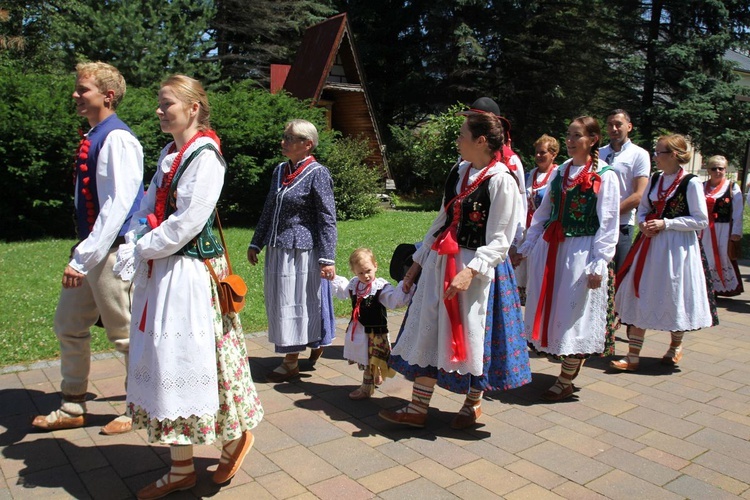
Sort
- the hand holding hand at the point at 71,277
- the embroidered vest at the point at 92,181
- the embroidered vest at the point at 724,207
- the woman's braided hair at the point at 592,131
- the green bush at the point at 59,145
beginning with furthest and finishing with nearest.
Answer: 1. the green bush at the point at 59,145
2. the embroidered vest at the point at 724,207
3. the woman's braided hair at the point at 592,131
4. the embroidered vest at the point at 92,181
5. the hand holding hand at the point at 71,277

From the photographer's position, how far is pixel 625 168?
5969 millimetres

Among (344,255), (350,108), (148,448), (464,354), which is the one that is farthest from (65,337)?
(350,108)

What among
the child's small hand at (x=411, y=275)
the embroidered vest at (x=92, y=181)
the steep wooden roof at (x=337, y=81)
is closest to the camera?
the embroidered vest at (x=92, y=181)

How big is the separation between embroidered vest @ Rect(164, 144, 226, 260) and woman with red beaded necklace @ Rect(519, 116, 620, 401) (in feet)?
8.40

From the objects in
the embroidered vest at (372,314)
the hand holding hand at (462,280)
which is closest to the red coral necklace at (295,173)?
the embroidered vest at (372,314)

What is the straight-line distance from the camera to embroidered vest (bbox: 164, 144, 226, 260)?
308cm

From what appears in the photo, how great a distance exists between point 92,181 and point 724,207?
792 centimetres

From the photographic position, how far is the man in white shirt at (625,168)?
19.4 feet

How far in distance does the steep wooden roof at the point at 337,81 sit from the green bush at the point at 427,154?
2.44 metres

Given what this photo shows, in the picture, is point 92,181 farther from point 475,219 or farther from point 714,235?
point 714,235

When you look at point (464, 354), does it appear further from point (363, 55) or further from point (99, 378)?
point (363, 55)

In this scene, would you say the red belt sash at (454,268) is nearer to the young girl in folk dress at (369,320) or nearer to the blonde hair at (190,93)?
the young girl in folk dress at (369,320)

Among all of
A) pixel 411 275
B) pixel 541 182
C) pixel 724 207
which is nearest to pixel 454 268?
pixel 411 275

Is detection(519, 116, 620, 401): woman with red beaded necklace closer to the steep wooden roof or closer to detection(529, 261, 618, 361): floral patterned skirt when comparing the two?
detection(529, 261, 618, 361): floral patterned skirt
